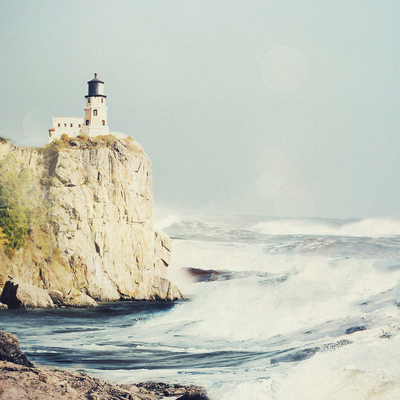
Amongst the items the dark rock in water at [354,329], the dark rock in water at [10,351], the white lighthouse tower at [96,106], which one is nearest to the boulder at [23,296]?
the dark rock in water at [10,351]

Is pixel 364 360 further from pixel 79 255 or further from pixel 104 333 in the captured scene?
pixel 79 255

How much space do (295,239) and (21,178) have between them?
3679 centimetres

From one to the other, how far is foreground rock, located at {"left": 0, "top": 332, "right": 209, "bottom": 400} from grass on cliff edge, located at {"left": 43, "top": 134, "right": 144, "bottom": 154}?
21.0 meters

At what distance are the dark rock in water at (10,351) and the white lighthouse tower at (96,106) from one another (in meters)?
25.6

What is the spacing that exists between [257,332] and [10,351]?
12.7 m

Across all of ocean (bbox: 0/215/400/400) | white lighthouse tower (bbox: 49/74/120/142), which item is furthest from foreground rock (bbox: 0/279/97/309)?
white lighthouse tower (bbox: 49/74/120/142)

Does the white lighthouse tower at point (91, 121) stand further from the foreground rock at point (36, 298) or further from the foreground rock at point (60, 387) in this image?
the foreground rock at point (60, 387)

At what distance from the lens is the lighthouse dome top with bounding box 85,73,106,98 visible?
135ft

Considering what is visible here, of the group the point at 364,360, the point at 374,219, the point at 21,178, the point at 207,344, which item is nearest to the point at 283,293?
the point at 207,344

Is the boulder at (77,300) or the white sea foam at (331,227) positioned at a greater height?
the white sea foam at (331,227)

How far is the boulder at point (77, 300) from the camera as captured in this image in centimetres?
3042

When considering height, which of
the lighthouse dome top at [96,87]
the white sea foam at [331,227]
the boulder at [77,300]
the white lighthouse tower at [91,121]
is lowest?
the boulder at [77,300]

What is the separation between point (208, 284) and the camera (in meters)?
45.6

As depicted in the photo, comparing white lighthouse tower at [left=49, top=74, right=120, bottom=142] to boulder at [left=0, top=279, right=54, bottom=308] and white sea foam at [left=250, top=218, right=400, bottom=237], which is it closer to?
boulder at [left=0, top=279, right=54, bottom=308]
